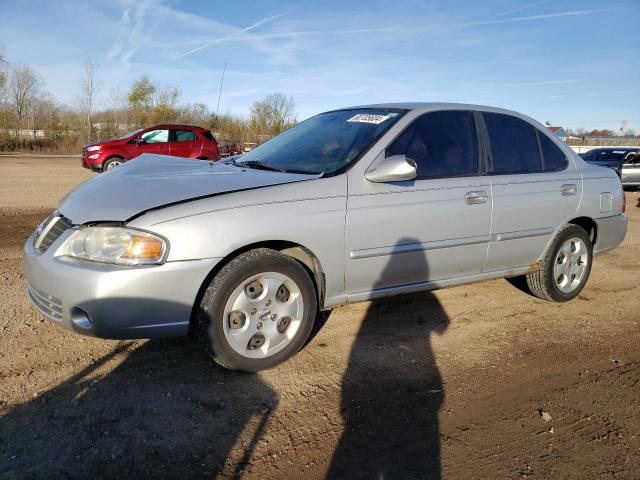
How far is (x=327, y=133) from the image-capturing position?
3896 millimetres

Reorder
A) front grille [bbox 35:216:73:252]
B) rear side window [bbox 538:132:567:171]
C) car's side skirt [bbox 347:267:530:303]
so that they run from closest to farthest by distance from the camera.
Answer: front grille [bbox 35:216:73:252], car's side skirt [bbox 347:267:530:303], rear side window [bbox 538:132:567:171]

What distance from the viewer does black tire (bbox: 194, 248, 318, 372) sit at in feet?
9.20

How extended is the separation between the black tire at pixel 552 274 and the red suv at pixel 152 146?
1257 cm

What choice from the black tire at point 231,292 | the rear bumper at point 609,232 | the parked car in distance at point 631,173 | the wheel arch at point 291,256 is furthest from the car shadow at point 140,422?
the parked car in distance at point 631,173

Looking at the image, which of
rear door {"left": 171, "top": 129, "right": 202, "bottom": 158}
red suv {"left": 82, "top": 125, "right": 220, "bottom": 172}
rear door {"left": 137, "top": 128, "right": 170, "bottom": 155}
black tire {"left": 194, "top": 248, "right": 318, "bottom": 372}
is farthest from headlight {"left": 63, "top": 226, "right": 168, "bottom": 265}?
rear door {"left": 137, "top": 128, "right": 170, "bottom": 155}

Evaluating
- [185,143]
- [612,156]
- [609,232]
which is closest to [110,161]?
[185,143]

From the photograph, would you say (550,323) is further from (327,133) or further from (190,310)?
(190,310)

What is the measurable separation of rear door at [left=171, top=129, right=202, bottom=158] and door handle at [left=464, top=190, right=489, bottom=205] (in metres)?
13.1

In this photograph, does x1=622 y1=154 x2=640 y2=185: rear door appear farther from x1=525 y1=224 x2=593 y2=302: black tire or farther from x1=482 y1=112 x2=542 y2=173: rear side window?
x1=482 y1=112 x2=542 y2=173: rear side window

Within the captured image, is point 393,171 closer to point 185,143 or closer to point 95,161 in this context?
point 185,143

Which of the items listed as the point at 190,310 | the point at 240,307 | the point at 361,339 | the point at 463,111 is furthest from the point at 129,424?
the point at 463,111

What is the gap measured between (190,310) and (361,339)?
4.48ft

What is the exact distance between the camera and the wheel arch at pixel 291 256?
2840 millimetres

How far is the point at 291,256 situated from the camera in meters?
3.13
